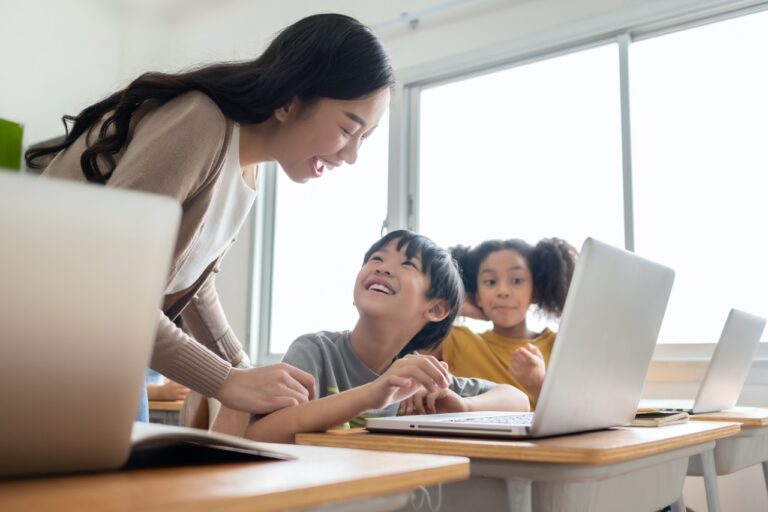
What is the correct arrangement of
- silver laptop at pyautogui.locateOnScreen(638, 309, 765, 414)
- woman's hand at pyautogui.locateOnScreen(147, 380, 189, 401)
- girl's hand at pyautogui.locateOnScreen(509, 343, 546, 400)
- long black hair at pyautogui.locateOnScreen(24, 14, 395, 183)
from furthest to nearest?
woman's hand at pyautogui.locateOnScreen(147, 380, 189, 401) → silver laptop at pyautogui.locateOnScreen(638, 309, 765, 414) → girl's hand at pyautogui.locateOnScreen(509, 343, 546, 400) → long black hair at pyautogui.locateOnScreen(24, 14, 395, 183)

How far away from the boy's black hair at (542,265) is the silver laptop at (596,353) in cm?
141

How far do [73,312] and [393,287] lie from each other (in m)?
1.34

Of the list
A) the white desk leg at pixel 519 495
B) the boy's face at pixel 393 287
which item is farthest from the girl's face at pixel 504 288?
the white desk leg at pixel 519 495

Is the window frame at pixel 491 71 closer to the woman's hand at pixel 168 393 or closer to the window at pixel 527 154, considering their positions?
the window at pixel 527 154

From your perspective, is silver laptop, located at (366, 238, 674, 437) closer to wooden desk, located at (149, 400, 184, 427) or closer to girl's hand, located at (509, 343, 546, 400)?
girl's hand, located at (509, 343, 546, 400)

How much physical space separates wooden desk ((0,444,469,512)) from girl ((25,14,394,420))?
1.46 feet

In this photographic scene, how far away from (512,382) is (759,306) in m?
1.01

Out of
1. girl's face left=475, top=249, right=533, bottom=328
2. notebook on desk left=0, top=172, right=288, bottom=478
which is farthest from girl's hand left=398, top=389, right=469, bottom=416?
girl's face left=475, top=249, right=533, bottom=328

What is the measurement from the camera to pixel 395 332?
1.68 meters

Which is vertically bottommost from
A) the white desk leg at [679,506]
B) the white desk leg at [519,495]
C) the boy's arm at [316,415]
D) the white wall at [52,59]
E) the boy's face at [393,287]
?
the white desk leg at [679,506]

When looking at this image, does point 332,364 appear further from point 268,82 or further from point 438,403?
point 268,82

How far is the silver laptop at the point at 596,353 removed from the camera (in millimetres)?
864

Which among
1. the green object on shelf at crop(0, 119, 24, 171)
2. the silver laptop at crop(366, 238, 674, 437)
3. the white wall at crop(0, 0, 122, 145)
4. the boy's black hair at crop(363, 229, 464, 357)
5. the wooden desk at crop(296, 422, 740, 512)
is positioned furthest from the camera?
the white wall at crop(0, 0, 122, 145)

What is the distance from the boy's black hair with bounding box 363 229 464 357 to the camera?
1774 millimetres
